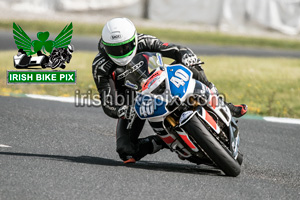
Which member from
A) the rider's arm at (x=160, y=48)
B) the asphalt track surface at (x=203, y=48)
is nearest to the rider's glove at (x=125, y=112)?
the rider's arm at (x=160, y=48)

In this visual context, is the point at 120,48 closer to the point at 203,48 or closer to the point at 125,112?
the point at 125,112

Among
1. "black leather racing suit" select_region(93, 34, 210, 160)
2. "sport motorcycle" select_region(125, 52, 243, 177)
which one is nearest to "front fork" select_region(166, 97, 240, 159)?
"sport motorcycle" select_region(125, 52, 243, 177)

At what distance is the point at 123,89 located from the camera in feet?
19.7

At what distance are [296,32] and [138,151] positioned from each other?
16.1m

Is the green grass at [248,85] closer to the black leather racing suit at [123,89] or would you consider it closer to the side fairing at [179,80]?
the black leather racing suit at [123,89]

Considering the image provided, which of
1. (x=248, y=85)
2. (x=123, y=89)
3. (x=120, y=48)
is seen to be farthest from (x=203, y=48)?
(x=120, y=48)

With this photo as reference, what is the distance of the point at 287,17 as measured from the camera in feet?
65.1

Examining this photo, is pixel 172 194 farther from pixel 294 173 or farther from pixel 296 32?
pixel 296 32

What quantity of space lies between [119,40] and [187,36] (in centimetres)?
1412

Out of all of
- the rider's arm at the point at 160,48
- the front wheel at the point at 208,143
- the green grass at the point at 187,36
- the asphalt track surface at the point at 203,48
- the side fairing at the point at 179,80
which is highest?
the rider's arm at the point at 160,48

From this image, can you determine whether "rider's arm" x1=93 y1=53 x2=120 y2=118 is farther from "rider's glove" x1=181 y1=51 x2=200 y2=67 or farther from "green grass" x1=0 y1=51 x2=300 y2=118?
"green grass" x1=0 y1=51 x2=300 y2=118

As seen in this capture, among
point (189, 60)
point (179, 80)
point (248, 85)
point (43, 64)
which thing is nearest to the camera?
point (179, 80)

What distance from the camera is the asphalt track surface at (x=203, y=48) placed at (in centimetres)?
1680

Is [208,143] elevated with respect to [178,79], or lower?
lower
